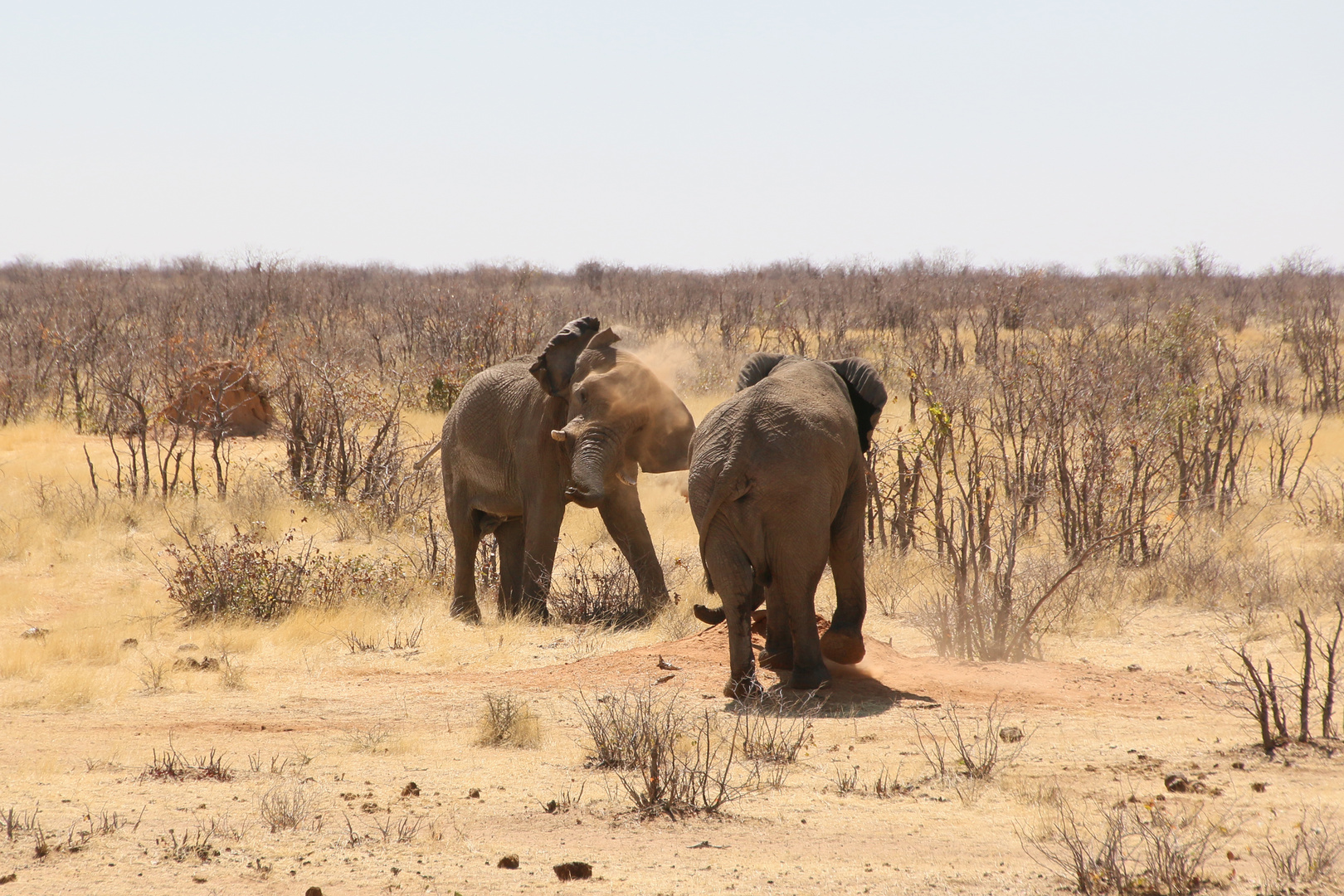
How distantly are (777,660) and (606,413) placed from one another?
2373mm

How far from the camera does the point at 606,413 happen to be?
8.55m

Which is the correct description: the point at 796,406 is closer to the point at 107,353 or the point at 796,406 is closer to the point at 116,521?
the point at 116,521

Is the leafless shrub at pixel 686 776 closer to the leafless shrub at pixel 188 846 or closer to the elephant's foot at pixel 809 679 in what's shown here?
the elephant's foot at pixel 809 679

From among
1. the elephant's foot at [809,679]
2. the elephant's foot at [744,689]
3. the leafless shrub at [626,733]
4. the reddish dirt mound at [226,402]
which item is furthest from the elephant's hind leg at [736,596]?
the reddish dirt mound at [226,402]

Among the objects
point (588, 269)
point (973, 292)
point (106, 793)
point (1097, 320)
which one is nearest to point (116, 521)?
point (106, 793)

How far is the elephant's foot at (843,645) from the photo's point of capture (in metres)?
7.03

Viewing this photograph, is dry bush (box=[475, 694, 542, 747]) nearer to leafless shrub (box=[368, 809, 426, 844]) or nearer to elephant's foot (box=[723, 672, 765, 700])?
elephant's foot (box=[723, 672, 765, 700])

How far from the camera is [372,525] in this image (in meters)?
14.1

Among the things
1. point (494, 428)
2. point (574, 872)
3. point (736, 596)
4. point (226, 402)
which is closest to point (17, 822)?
point (574, 872)

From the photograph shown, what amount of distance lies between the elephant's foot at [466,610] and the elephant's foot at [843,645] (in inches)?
161

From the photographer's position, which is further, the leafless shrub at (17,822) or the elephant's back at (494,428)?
the elephant's back at (494,428)

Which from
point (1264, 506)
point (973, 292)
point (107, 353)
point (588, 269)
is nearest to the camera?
point (1264, 506)

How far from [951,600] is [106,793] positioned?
6.54 metres

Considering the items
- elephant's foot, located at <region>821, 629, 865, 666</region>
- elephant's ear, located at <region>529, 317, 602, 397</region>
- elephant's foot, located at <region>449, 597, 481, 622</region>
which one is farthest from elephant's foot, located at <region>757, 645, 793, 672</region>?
elephant's foot, located at <region>449, 597, 481, 622</region>
